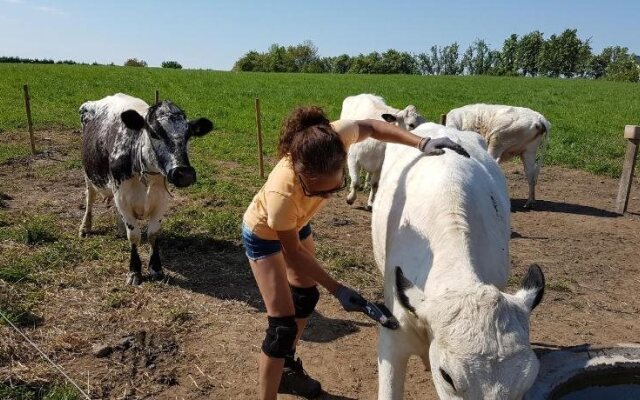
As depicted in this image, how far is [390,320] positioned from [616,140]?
52.3ft

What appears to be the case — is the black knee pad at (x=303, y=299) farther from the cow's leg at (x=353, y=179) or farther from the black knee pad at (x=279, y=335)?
the cow's leg at (x=353, y=179)

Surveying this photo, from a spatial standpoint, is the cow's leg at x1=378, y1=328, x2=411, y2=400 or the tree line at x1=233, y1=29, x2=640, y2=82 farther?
the tree line at x1=233, y1=29, x2=640, y2=82

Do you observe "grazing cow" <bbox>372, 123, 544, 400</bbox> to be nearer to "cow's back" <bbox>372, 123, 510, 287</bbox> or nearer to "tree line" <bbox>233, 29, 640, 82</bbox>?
"cow's back" <bbox>372, 123, 510, 287</bbox>

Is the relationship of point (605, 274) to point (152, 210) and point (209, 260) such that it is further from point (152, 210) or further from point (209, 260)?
point (152, 210)

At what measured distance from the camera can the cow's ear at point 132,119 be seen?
5.37m

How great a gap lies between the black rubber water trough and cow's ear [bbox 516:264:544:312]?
106 centimetres

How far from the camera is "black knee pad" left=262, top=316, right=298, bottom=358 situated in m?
3.31

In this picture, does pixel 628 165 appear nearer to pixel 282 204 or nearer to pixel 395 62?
pixel 282 204

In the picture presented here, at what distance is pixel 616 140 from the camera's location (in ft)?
53.5

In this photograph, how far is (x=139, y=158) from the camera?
5.59 m

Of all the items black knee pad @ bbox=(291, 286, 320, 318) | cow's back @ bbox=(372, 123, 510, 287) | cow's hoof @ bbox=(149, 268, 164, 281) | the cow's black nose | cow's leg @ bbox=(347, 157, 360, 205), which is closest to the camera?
cow's back @ bbox=(372, 123, 510, 287)

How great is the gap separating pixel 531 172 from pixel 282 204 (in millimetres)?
8159

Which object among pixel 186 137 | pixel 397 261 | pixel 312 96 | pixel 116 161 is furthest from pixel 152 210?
pixel 312 96

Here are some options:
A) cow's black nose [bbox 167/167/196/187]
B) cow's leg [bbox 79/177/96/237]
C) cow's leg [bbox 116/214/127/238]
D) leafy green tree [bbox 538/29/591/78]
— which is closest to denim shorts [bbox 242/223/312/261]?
cow's black nose [bbox 167/167/196/187]
